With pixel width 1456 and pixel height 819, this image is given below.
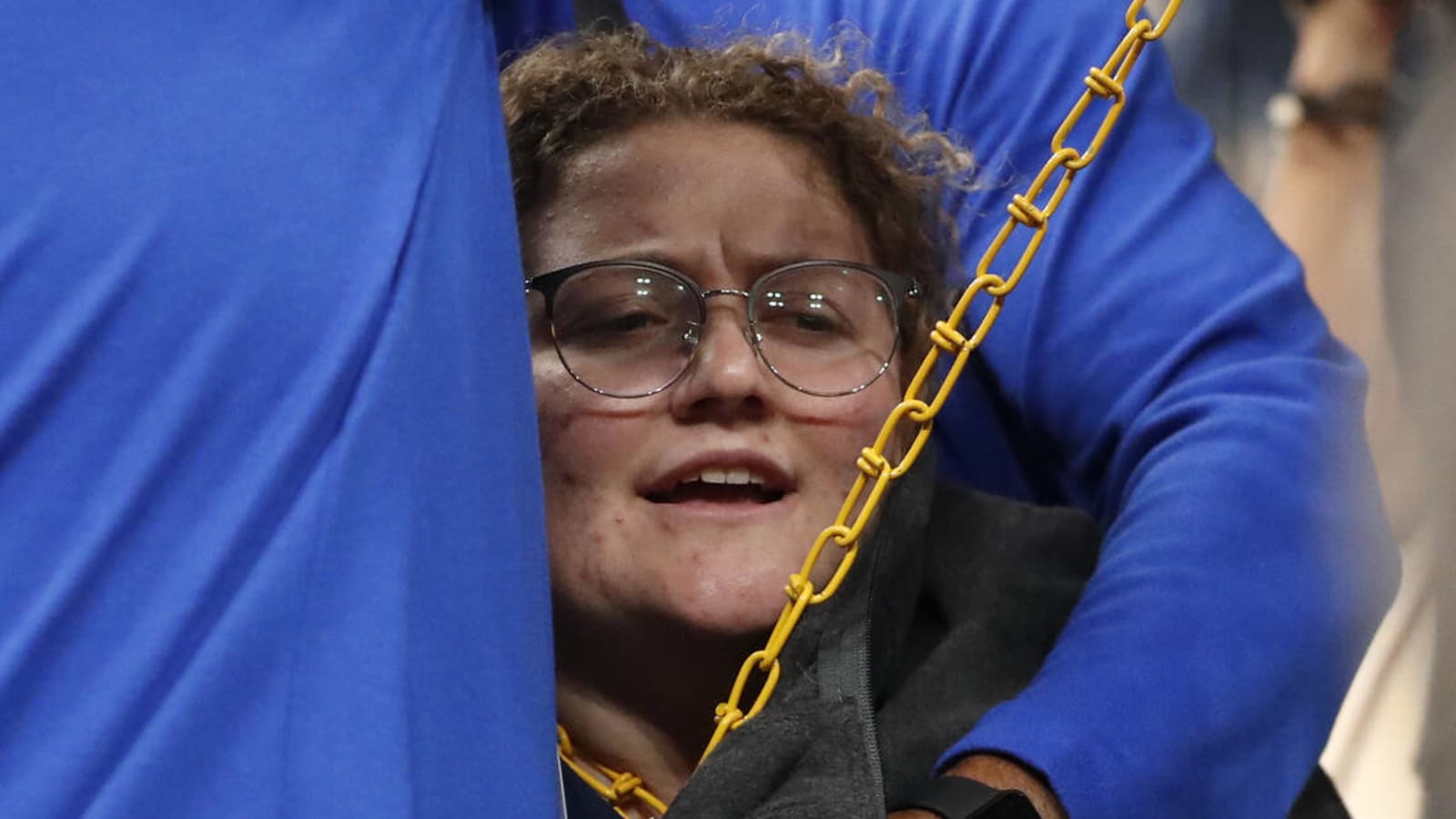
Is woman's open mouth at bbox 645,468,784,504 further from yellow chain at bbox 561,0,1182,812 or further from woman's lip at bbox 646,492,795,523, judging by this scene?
yellow chain at bbox 561,0,1182,812

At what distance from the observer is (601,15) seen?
4.06ft

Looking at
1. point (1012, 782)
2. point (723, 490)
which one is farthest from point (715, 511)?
point (1012, 782)

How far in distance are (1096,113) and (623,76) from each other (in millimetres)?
366

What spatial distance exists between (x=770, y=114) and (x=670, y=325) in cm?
17

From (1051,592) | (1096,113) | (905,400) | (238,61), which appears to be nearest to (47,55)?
(238,61)

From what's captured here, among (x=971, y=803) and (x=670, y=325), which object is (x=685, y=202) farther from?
(x=971, y=803)

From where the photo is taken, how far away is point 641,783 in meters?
1.06

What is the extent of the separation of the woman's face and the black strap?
0.47 feet

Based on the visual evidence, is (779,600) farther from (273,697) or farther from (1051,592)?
(273,697)

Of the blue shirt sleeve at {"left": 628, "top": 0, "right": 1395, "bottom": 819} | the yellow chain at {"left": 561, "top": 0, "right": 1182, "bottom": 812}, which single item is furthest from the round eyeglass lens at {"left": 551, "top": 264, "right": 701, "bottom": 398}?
the blue shirt sleeve at {"left": 628, "top": 0, "right": 1395, "bottom": 819}

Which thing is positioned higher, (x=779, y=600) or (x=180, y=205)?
(x=180, y=205)

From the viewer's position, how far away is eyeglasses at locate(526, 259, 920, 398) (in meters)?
1.05

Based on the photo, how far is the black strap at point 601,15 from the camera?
3.94 feet

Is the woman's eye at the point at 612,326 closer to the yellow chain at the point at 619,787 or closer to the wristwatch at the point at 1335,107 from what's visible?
the yellow chain at the point at 619,787
